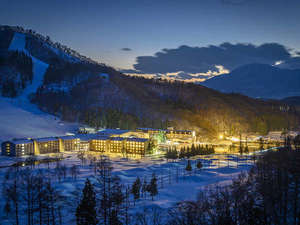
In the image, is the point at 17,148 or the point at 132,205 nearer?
the point at 132,205

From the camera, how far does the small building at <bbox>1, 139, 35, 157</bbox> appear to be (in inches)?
3039

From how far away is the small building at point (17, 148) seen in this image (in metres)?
77.2

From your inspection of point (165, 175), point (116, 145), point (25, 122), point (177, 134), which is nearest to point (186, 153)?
point (165, 175)

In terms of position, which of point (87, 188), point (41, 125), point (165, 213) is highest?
point (41, 125)

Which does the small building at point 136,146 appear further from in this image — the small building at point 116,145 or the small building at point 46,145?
the small building at point 46,145

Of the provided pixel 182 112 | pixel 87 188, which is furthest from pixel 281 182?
pixel 182 112

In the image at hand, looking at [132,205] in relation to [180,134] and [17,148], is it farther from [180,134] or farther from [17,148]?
[180,134]

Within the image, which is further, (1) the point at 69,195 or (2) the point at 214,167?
(2) the point at 214,167

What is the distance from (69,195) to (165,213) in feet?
57.5

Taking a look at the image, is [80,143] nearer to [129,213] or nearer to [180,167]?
[180,167]

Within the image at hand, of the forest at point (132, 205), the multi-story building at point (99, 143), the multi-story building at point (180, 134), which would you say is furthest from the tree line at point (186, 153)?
the multi-story building at point (180, 134)

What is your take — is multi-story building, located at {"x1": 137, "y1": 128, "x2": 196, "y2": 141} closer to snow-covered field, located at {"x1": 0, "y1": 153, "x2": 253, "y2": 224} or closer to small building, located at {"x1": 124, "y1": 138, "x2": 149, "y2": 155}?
small building, located at {"x1": 124, "y1": 138, "x2": 149, "y2": 155}

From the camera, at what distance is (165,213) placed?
3741 centimetres

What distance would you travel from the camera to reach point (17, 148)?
77.4 meters
